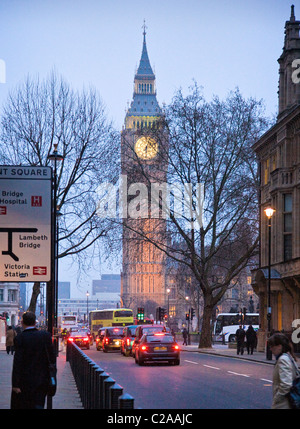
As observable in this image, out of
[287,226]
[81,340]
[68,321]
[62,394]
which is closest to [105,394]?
[62,394]

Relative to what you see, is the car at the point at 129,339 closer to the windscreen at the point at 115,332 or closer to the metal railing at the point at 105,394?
the windscreen at the point at 115,332

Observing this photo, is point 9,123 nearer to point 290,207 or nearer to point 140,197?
point 140,197

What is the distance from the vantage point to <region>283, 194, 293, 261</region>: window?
50.2m

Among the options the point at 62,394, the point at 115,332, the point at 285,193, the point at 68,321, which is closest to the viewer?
the point at 62,394

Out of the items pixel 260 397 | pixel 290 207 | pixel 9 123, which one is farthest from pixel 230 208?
pixel 260 397

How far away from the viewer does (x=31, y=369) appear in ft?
37.2

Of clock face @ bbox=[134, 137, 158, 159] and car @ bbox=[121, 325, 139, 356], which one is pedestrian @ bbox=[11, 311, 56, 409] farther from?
clock face @ bbox=[134, 137, 158, 159]

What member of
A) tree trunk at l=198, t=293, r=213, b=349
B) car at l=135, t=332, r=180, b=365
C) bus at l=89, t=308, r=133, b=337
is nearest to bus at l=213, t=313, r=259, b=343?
bus at l=89, t=308, r=133, b=337

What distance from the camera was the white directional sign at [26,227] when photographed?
1345cm

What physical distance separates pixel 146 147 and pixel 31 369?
5110cm

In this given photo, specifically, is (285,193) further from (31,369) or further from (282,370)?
(282,370)

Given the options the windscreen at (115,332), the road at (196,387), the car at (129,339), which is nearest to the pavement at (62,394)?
the road at (196,387)

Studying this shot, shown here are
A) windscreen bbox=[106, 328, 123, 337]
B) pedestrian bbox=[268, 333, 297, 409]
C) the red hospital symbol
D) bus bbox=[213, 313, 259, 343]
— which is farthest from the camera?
bus bbox=[213, 313, 259, 343]

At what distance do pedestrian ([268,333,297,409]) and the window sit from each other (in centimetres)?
4063
